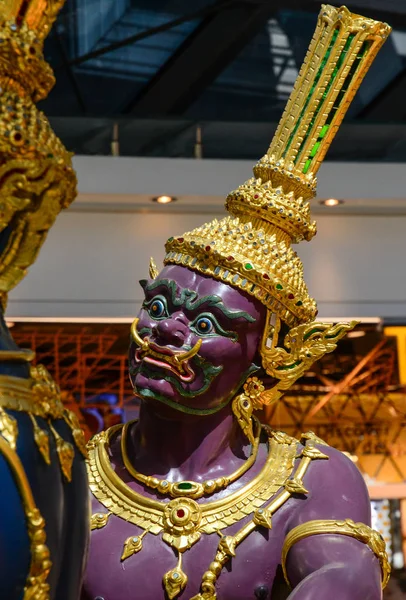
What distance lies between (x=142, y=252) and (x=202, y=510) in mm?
2431

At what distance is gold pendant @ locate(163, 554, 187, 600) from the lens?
193cm

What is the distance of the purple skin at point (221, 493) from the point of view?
1.89 meters

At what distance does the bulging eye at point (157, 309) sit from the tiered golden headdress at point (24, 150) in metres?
0.94

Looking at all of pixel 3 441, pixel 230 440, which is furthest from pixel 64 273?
pixel 3 441

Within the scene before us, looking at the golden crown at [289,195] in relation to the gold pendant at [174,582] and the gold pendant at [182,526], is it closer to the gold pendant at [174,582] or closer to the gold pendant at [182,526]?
the gold pendant at [182,526]

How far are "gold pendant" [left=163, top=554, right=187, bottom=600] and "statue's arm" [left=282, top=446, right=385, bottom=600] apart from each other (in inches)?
7.1

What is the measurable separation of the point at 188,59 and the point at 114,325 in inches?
45.6

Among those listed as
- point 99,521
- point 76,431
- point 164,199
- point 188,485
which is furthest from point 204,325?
point 164,199

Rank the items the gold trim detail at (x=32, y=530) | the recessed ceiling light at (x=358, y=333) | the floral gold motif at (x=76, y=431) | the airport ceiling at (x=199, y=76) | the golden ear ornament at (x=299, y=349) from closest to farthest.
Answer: the gold trim detail at (x=32, y=530)
the floral gold motif at (x=76, y=431)
the golden ear ornament at (x=299, y=349)
the airport ceiling at (x=199, y=76)
the recessed ceiling light at (x=358, y=333)

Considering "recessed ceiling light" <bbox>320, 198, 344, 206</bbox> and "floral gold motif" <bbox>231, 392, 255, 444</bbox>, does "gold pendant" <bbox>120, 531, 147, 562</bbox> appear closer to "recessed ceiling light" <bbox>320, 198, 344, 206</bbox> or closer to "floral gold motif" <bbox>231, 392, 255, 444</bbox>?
"floral gold motif" <bbox>231, 392, 255, 444</bbox>

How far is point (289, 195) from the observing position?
7.33 ft

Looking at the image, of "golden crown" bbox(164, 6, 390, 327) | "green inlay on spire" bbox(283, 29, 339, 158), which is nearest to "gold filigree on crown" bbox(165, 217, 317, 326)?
"golden crown" bbox(164, 6, 390, 327)

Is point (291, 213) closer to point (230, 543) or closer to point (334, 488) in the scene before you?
point (334, 488)

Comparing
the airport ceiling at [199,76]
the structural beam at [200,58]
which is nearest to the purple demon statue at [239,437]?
the airport ceiling at [199,76]
